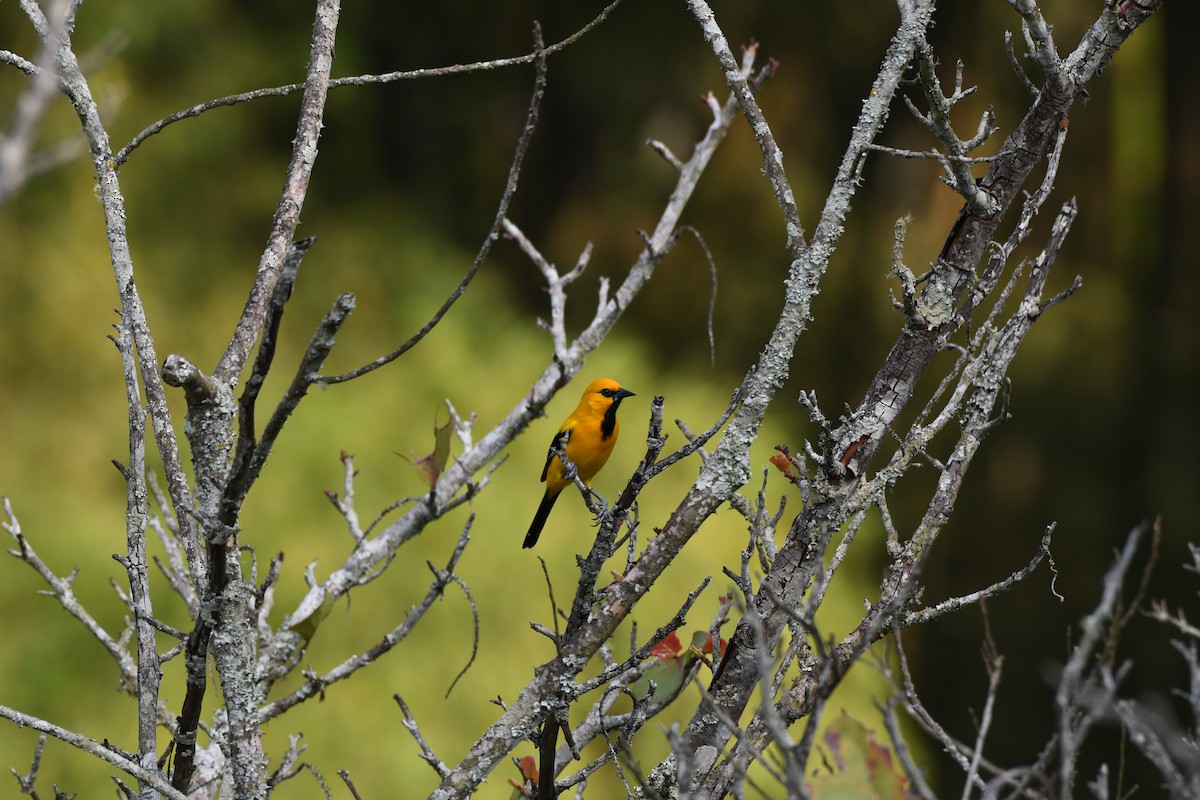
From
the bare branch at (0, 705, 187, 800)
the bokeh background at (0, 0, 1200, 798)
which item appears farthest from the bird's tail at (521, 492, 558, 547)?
the bare branch at (0, 705, 187, 800)

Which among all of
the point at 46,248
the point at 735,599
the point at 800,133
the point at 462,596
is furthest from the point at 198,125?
the point at 735,599

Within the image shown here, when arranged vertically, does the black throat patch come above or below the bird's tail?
below

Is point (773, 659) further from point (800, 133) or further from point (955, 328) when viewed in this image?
point (800, 133)

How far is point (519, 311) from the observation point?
16.5 ft

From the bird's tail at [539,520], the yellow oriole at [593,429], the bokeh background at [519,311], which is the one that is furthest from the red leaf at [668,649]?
the bokeh background at [519,311]

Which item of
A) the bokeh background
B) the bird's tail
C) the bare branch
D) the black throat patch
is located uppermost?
the bokeh background

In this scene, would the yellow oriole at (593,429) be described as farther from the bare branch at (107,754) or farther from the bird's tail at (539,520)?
the bare branch at (107,754)

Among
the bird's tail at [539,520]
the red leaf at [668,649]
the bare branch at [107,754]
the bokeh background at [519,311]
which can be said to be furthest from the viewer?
the bokeh background at [519,311]

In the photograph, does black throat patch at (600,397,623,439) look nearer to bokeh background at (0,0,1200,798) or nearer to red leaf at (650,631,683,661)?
bokeh background at (0,0,1200,798)

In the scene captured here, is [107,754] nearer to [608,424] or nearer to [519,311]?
[608,424]

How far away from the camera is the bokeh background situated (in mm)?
3896

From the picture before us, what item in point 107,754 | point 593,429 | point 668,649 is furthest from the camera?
point 593,429

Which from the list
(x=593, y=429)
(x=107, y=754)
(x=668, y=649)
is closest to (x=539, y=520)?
(x=593, y=429)

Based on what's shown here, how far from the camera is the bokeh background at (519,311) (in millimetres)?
3896
